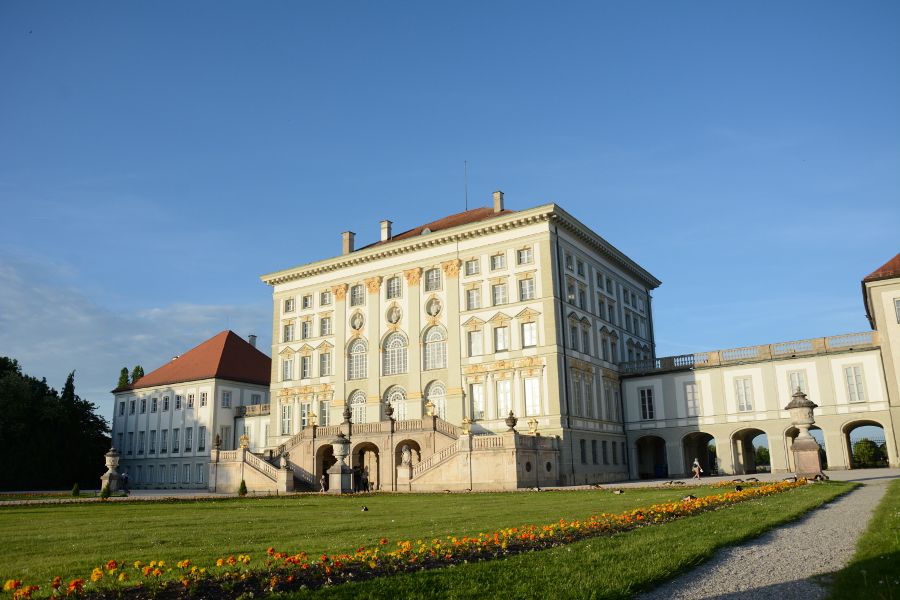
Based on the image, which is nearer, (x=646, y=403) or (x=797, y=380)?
(x=797, y=380)

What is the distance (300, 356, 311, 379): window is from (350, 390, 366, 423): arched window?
5366mm

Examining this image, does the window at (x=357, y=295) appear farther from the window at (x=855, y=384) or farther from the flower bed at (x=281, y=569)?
the flower bed at (x=281, y=569)

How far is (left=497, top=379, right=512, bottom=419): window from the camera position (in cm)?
4850

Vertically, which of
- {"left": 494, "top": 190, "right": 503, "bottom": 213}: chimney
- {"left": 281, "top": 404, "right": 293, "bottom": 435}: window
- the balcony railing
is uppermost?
{"left": 494, "top": 190, "right": 503, "bottom": 213}: chimney

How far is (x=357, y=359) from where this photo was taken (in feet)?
185

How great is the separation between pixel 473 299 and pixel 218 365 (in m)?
28.9

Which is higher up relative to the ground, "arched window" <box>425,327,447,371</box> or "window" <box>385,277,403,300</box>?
"window" <box>385,277,403,300</box>

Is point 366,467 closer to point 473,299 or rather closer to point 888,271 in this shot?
point 473,299

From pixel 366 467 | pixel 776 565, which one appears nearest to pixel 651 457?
pixel 366 467

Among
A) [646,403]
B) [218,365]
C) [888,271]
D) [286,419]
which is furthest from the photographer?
[218,365]

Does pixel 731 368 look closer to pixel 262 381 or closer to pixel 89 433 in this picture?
pixel 262 381

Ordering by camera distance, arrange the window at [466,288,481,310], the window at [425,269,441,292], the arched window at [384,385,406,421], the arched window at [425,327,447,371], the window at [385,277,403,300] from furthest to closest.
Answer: the window at [385,277,403,300], the window at [425,269,441,292], the arched window at [384,385,406,421], the arched window at [425,327,447,371], the window at [466,288,481,310]

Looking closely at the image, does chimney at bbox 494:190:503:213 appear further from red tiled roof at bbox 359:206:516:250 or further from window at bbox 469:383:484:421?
window at bbox 469:383:484:421

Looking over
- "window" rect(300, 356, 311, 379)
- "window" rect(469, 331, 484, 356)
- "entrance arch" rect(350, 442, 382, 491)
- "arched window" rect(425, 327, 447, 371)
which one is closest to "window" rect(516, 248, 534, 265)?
"window" rect(469, 331, 484, 356)
